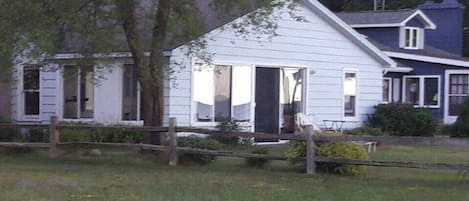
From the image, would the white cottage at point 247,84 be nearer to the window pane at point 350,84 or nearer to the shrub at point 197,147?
the window pane at point 350,84

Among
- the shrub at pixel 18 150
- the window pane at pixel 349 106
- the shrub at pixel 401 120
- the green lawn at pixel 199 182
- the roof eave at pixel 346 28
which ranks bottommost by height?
the green lawn at pixel 199 182

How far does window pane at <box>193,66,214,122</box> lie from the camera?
66.9ft

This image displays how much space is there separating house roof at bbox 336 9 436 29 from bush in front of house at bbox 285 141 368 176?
19391 millimetres

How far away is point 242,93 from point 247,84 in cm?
27

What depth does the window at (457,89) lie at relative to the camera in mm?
31062

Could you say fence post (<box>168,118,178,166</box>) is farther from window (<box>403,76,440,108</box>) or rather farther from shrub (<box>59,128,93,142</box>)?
window (<box>403,76,440,108</box>)

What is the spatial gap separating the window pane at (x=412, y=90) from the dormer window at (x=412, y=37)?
1.71m

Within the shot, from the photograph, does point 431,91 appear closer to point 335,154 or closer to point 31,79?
point 31,79

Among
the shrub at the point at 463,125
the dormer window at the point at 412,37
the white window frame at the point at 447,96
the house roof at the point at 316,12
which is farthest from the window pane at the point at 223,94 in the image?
the dormer window at the point at 412,37

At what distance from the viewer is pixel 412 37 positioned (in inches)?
1328

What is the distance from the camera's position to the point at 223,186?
12414 mm

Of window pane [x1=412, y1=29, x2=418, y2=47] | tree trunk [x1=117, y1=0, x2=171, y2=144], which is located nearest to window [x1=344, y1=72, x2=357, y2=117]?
tree trunk [x1=117, y1=0, x2=171, y2=144]

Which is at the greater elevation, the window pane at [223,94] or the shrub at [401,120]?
the window pane at [223,94]

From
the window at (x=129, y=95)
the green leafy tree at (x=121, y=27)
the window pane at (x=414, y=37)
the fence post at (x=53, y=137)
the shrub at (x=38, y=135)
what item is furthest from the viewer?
the window pane at (x=414, y=37)
